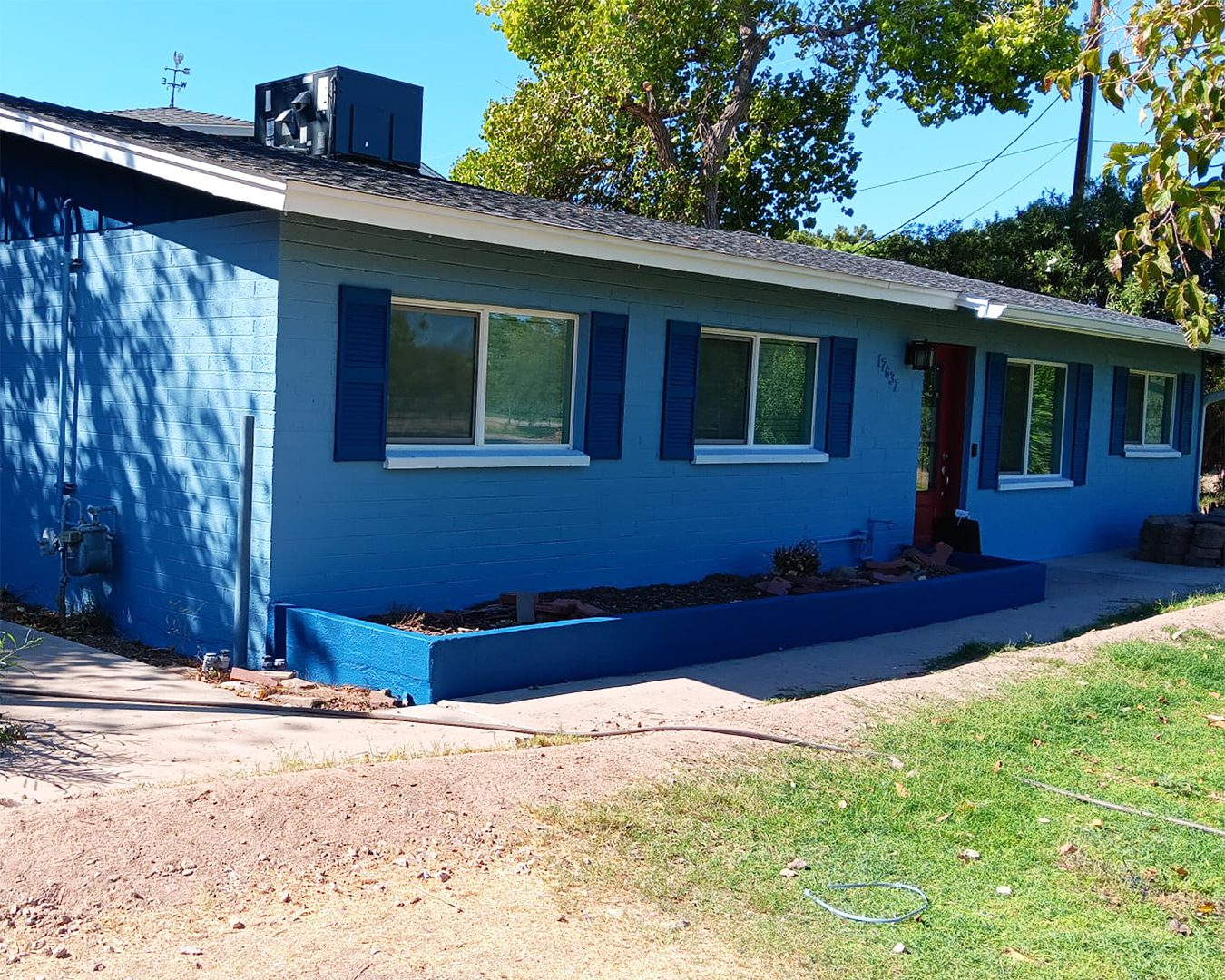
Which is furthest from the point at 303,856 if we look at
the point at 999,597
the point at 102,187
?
the point at 999,597

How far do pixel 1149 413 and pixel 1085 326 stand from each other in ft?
14.2

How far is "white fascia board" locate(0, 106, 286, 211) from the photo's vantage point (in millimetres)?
6887

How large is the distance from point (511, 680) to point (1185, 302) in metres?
4.14

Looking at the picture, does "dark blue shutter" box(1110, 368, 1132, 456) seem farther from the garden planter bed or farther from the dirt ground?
the dirt ground

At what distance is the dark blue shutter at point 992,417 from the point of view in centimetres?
1337

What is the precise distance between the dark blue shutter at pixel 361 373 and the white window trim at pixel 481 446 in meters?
0.22

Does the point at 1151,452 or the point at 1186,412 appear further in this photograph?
the point at 1186,412

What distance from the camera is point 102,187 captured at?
8898mm

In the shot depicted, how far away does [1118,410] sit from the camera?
15.7 metres

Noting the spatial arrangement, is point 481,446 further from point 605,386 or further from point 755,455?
point 755,455

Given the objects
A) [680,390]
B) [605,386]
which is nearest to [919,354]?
[680,390]

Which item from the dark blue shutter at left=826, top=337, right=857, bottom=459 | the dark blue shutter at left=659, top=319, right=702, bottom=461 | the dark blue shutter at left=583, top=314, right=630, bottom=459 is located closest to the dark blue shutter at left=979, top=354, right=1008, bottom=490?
the dark blue shutter at left=826, top=337, right=857, bottom=459

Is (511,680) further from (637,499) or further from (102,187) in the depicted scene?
(102,187)

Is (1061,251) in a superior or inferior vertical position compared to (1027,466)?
superior
